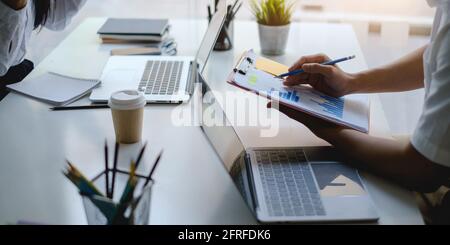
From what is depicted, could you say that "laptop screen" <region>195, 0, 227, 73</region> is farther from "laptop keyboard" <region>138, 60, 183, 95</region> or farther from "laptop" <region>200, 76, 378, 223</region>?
"laptop" <region>200, 76, 378, 223</region>

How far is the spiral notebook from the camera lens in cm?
126

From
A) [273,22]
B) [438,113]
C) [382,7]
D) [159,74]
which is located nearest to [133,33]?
[159,74]

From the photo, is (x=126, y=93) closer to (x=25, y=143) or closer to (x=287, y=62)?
(x=25, y=143)

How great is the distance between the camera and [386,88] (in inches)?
50.6

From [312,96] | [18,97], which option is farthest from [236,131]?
[18,97]

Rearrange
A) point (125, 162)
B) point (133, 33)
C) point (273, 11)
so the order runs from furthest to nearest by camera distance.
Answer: point (133, 33), point (273, 11), point (125, 162)

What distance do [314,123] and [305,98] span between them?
0.31ft

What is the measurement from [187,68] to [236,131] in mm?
358

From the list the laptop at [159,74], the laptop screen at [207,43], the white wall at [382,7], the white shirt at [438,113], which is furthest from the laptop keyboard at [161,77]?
the white wall at [382,7]

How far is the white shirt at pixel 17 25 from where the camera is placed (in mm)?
1326

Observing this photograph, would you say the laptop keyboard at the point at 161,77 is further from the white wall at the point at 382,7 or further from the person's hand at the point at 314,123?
the white wall at the point at 382,7

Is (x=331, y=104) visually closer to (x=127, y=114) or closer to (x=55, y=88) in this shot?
(x=127, y=114)

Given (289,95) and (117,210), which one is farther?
(289,95)

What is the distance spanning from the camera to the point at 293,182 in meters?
0.93
